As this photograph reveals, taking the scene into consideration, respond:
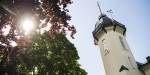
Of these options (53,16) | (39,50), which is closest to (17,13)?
(53,16)

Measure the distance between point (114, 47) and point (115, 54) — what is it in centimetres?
106

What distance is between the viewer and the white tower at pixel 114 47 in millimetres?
25875

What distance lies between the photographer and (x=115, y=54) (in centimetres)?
2680

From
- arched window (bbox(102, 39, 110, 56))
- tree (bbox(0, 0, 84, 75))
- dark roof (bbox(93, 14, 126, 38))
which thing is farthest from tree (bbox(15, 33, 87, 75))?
tree (bbox(0, 0, 84, 75))

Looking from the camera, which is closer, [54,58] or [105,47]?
[54,58]


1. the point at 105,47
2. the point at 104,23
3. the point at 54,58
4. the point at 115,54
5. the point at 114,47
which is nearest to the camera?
the point at 54,58

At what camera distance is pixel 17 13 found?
271 inches

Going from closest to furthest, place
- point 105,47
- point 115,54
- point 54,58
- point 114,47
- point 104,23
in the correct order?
point 54,58 → point 115,54 → point 114,47 → point 105,47 → point 104,23

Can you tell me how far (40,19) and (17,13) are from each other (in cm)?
179

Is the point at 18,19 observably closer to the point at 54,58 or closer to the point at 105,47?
the point at 54,58

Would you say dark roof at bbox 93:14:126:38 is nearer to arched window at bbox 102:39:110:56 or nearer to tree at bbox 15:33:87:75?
arched window at bbox 102:39:110:56

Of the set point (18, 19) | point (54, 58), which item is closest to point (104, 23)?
point (54, 58)

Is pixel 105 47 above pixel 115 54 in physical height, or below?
above

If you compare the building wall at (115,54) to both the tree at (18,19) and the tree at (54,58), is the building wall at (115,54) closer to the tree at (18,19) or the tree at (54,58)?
the tree at (54,58)
